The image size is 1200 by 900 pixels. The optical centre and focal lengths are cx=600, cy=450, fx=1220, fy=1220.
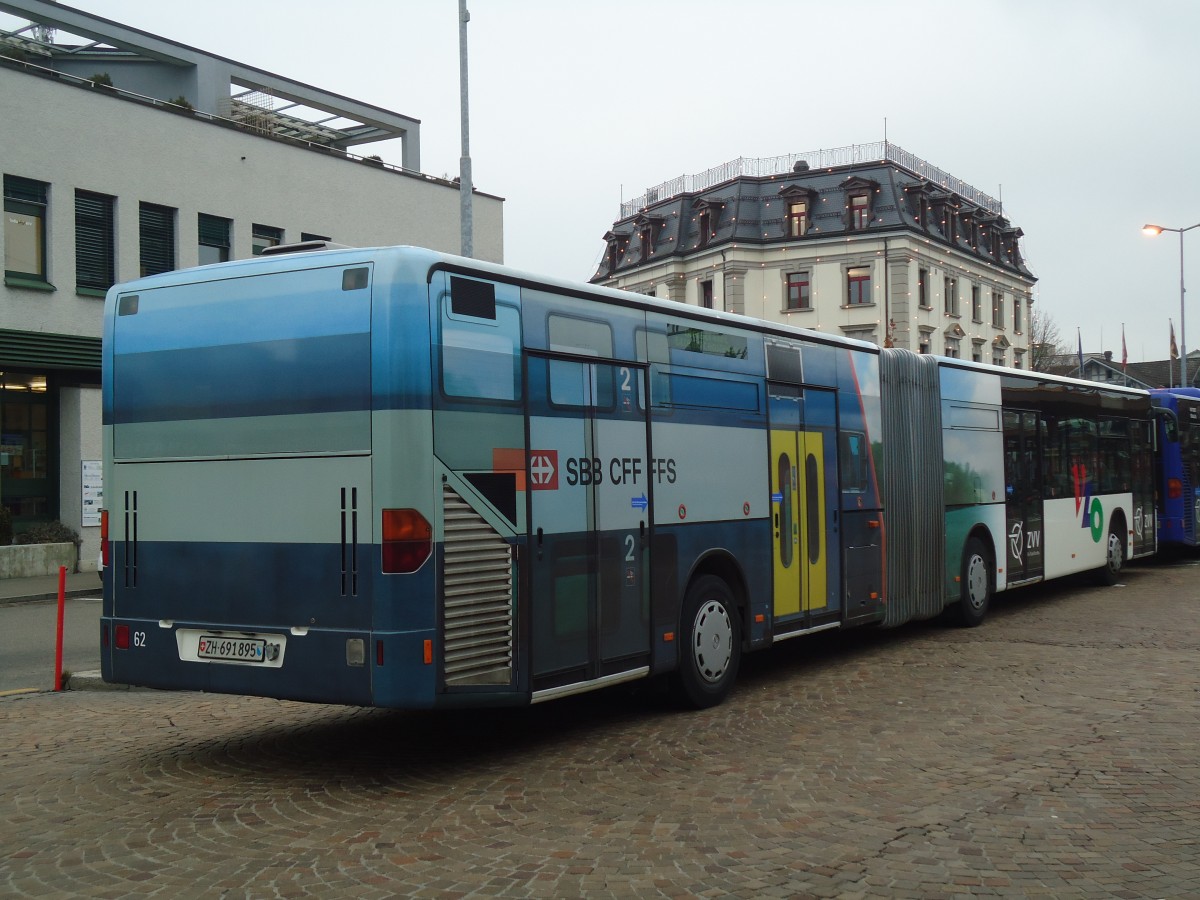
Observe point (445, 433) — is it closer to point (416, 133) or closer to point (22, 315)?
point (22, 315)

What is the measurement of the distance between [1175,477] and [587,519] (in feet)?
54.2

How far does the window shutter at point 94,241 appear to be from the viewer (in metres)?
23.0

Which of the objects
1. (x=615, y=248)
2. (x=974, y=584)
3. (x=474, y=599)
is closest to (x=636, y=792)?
(x=474, y=599)

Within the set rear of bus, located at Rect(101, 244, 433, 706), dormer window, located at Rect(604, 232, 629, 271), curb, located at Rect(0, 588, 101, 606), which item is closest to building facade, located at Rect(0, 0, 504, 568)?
curb, located at Rect(0, 588, 101, 606)

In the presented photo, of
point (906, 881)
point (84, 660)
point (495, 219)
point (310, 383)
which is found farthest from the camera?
point (495, 219)

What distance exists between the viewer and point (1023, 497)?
50.4 feet

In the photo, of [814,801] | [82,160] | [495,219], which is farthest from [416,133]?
[814,801]

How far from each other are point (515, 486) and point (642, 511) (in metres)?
1.44

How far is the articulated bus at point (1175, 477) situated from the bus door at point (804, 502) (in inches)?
478

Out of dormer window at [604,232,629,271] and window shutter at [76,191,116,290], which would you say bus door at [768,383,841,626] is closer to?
window shutter at [76,191,116,290]

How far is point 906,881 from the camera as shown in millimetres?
5066

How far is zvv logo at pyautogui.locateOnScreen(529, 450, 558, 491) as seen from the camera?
7.27 meters

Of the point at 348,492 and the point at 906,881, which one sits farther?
the point at 348,492

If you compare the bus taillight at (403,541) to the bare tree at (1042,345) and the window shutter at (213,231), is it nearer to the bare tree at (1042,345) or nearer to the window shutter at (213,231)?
the window shutter at (213,231)
